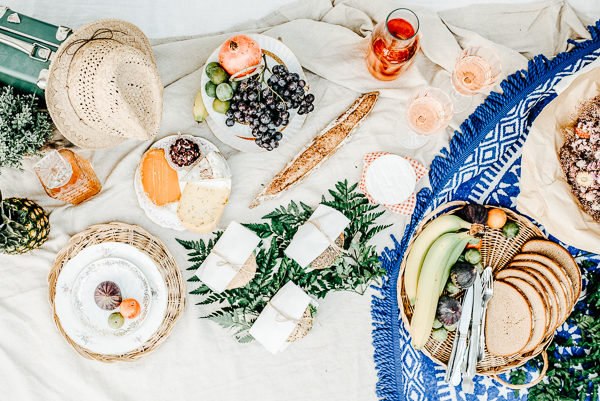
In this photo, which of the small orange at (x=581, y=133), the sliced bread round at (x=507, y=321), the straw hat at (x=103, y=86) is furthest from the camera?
the sliced bread round at (x=507, y=321)

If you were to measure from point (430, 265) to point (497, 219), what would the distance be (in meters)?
0.28

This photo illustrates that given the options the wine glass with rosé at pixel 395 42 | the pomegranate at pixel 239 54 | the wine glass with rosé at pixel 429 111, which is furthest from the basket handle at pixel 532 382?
the pomegranate at pixel 239 54

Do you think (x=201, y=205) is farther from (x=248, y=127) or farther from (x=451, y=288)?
(x=451, y=288)

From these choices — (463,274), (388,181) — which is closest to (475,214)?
(463,274)

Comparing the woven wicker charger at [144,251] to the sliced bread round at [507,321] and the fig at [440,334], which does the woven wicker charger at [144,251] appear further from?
the sliced bread round at [507,321]

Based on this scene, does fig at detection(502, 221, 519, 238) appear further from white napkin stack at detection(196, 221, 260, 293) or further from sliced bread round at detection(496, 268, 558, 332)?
white napkin stack at detection(196, 221, 260, 293)

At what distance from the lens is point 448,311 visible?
1.52 m

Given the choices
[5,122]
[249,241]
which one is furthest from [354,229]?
[5,122]

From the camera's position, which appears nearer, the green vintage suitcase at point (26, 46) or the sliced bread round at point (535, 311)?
the green vintage suitcase at point (26, 46)

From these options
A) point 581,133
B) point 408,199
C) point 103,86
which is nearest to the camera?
point 103,86

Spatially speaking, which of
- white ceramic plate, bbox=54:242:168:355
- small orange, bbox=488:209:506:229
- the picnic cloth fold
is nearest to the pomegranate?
the picnic cloth fold

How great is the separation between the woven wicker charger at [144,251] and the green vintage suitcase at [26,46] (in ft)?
1.61

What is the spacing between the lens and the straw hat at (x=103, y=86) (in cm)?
115

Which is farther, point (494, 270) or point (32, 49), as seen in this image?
point (494, 270)
